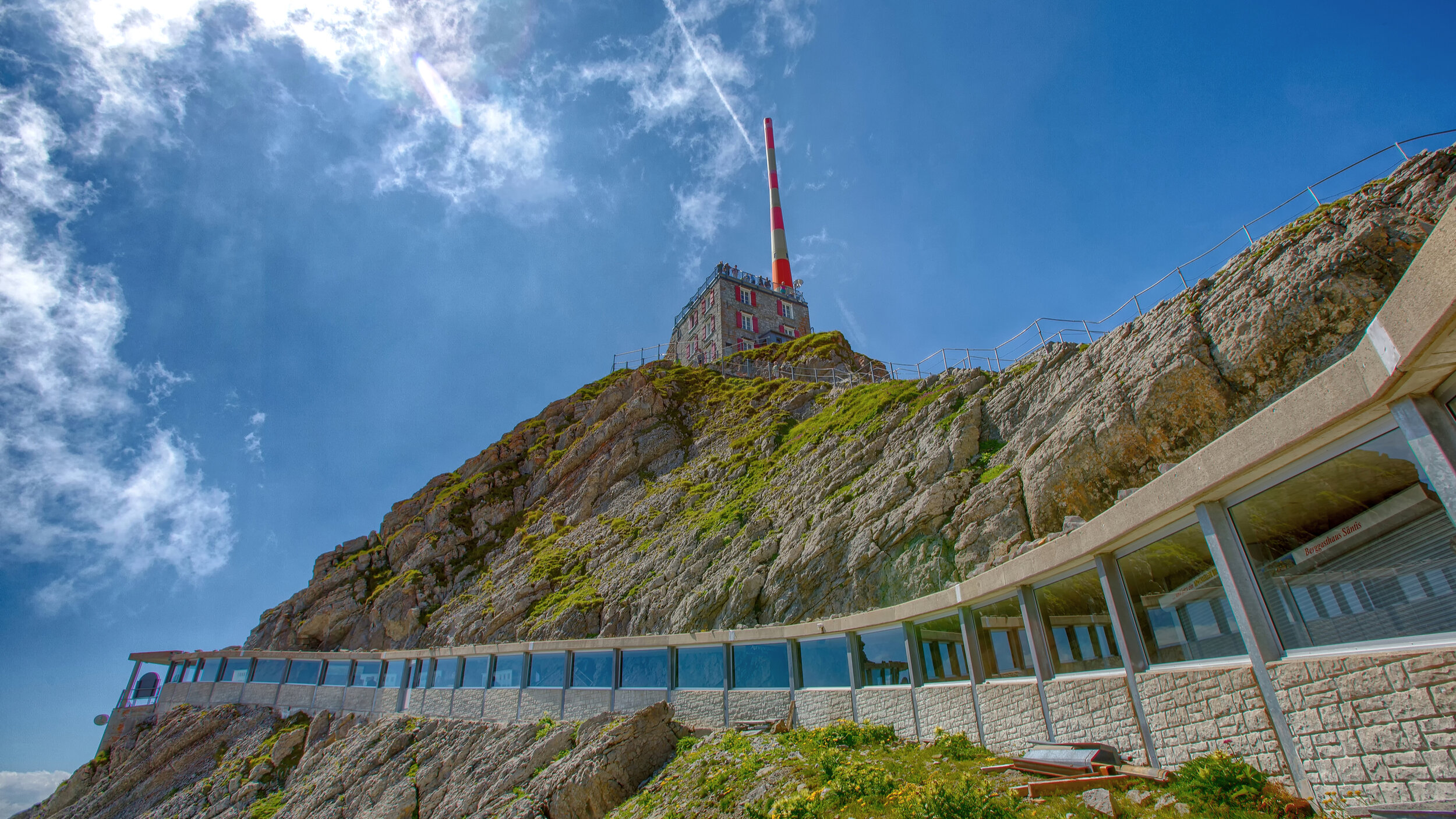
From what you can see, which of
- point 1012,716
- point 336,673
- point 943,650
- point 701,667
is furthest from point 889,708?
point 336,673

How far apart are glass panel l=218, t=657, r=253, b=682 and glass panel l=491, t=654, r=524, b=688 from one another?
25.8 m

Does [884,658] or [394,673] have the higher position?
[394,673]

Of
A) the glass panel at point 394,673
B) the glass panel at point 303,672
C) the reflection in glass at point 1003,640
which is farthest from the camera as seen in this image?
the glass panel at point 303,672

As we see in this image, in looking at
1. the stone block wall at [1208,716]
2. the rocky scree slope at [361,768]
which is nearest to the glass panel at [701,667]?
the rocky scree slope at [361,768]

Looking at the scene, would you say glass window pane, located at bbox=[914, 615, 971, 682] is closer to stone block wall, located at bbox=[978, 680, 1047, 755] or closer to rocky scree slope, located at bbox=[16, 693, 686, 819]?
stone block wall, located at bbox=[978, 680, 1047, 755]

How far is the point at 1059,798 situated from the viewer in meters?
9.22

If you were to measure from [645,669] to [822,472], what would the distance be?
42.8 feet

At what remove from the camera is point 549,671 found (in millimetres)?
26797

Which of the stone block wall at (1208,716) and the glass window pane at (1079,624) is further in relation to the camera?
the glass window pane at (1079,624)

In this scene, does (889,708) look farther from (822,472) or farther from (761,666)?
(822,472)

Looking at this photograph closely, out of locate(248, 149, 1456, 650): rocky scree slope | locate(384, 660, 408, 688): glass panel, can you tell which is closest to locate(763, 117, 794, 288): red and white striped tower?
locate(248, 149, 1456, 650): rocky scree slope

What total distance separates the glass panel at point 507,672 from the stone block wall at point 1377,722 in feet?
87.1

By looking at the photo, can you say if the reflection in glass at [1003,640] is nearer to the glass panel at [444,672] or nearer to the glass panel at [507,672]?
the glass panel at [507,672]

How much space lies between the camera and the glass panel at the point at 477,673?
95.7 ft
